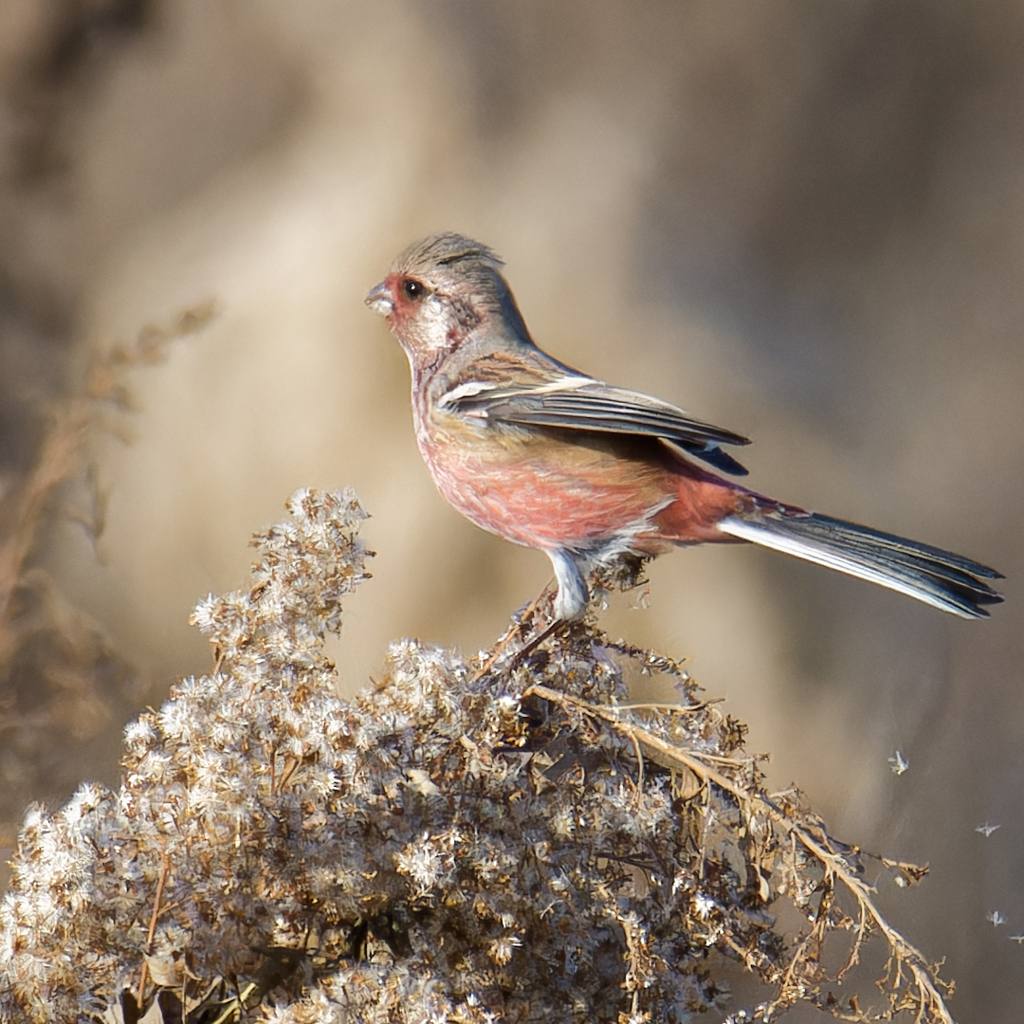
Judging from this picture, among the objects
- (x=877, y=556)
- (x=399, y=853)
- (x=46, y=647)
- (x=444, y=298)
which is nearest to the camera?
(x=399, y=853)

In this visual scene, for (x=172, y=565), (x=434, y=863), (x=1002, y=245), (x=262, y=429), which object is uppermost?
(x=1002, y=245)

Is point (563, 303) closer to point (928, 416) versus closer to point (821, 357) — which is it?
point (821, 357)

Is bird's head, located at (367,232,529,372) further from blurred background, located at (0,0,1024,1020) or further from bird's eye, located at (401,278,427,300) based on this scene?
blurred background, located at (0,0,1024,1020)

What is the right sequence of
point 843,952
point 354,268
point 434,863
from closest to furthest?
point 434,863, point 843,952, point 354,268

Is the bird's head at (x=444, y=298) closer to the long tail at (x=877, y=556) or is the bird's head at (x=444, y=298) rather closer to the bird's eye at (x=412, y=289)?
the bird's eye at (x=412, y=289)

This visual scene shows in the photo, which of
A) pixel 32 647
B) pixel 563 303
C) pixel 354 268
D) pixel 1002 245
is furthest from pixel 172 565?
pixel 1002 245

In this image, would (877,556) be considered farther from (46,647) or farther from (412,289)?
(46,647)

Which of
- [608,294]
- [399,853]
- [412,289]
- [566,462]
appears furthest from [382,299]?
[399,853]
